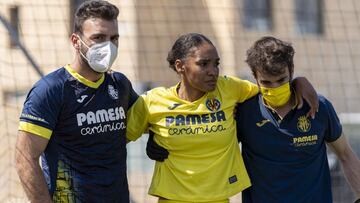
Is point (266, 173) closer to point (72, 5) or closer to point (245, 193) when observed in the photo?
point (245, 193)

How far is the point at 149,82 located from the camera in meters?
8.50

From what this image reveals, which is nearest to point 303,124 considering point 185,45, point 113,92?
point 185,45

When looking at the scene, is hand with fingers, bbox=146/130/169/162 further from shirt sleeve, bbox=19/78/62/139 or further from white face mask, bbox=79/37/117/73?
shirt sleeve, bbox=19/78/62/139

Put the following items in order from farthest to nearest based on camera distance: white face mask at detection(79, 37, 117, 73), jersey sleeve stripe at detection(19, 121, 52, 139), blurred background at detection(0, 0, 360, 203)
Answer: blurred background at detection(0, 0, 360, 203) → white face mask at detection(79, 37, 117, 73) → jersey sleeve stripe at detection(19, 121, 52, 139)

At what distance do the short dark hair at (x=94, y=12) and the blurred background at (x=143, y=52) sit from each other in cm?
208

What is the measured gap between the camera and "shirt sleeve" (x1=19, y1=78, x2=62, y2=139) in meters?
4.16

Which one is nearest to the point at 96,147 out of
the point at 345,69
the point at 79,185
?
the point at 79,185

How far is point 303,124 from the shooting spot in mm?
4613

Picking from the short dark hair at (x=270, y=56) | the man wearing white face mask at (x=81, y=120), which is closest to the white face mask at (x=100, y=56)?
the man wearing white face mask at (x=81, y=120)

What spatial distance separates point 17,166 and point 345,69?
6319mm

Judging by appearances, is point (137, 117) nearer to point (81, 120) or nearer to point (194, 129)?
point (194, 129)

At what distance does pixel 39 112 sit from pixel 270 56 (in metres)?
1.21

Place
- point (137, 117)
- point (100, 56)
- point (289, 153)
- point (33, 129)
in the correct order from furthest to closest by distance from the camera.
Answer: point (137, 117) < point (289, 153) < point (100, 56) < point (33, 129)

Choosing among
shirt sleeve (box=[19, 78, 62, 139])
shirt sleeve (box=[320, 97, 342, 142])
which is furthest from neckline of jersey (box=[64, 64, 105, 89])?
shirt sleeve (box=[320, 97, 342, 142])
